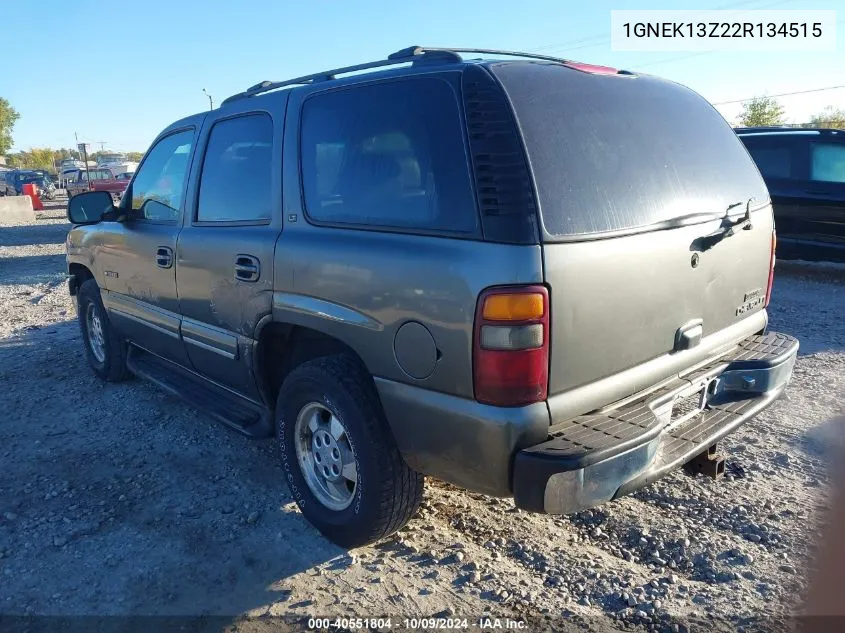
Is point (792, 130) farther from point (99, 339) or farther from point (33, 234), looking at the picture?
point (33, 234)

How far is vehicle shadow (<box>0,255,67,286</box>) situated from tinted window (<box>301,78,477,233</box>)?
8032 millimetres

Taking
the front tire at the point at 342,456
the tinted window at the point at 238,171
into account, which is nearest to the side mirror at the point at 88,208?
the tinted window at the point at 238,171

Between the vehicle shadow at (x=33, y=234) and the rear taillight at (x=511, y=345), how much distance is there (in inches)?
641

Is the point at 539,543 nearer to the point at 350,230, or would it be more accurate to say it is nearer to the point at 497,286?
the point at 497,286

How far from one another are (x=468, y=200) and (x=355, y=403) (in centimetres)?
94

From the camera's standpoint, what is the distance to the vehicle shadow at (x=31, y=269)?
10.2 m

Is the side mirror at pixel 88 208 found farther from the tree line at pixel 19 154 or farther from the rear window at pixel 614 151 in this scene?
the tree line at pixel 19 154

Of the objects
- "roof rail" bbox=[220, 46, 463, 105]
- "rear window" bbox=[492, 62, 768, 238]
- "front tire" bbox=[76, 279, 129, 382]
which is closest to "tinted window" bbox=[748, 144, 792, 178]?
"rear window" bbox=[492, 62, 768, 238]

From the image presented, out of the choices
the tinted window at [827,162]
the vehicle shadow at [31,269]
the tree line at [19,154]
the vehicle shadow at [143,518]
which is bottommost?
the vehicle shadow at [143,518]

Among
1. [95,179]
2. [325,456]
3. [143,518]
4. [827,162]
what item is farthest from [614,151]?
[95,179]

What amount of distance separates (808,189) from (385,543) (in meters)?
7.56

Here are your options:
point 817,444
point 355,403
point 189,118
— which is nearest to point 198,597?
point 355,403

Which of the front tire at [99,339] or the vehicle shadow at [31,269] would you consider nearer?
the front tire at [99,339]

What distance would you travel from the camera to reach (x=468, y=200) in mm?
2246
